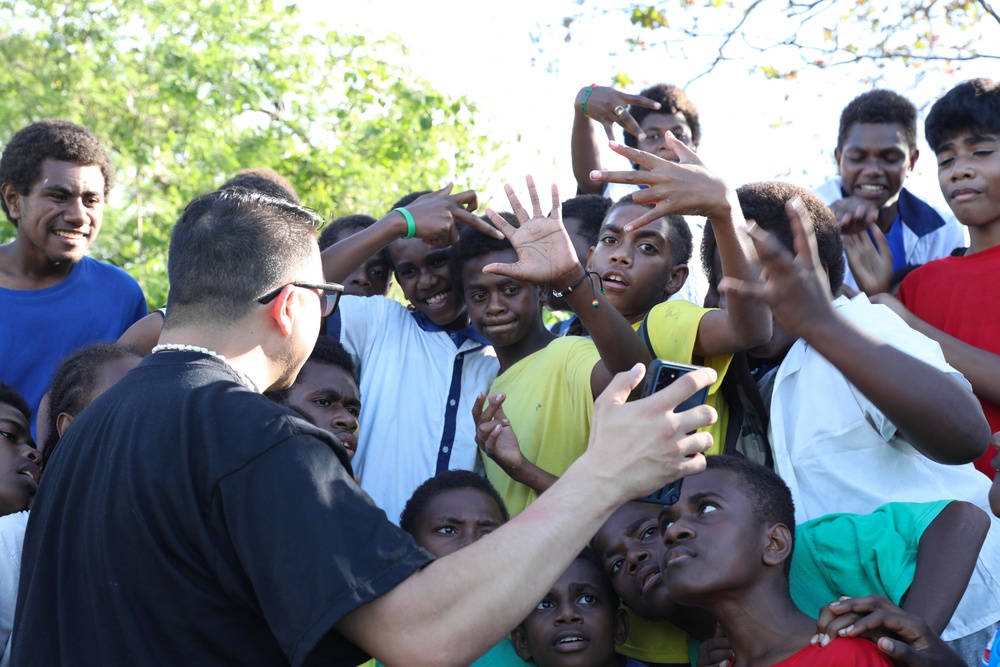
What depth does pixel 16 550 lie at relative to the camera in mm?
3322

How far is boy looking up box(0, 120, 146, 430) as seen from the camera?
458 cm

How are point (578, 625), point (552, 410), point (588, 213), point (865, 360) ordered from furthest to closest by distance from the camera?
point (588, 213) < point (552, 410) < point (578, 625) < point (865, 360)

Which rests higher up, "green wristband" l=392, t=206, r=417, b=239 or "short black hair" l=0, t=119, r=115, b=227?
"short black hair" l=0, t=119, r=115, b=227

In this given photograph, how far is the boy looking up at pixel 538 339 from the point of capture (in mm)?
3496

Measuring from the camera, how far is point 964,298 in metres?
4.00

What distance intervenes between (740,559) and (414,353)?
1855 mm

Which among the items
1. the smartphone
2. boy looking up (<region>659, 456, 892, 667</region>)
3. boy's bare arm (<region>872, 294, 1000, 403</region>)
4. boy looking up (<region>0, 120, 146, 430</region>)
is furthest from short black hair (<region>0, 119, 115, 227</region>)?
boy's bare arm (<region>872, 294, 1000, 403</region>)

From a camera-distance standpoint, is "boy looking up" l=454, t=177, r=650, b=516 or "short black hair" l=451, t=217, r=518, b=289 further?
"short black hair" l=451, t=217, r=518, b=289

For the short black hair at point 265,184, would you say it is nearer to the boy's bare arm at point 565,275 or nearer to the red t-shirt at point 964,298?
the boy's bare arm at point 565,275

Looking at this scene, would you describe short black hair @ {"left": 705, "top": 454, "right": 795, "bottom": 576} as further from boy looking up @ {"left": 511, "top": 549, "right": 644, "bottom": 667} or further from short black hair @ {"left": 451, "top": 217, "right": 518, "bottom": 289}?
short black hair @ {"left": 451, "top": 217, "right": 518, "bottom": 289}

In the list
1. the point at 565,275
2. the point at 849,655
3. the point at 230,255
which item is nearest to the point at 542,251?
the point at 565,275

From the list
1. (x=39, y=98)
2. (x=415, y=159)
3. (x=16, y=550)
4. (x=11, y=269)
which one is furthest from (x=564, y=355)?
(x=39, y=98)

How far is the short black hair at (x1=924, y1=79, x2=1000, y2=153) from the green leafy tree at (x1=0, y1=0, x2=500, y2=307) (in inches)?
348

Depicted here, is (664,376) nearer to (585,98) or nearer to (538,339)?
(538,339)
